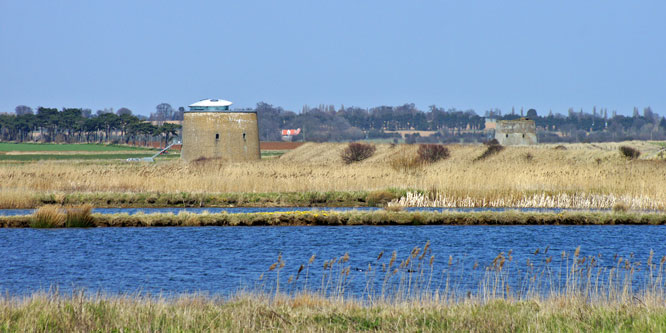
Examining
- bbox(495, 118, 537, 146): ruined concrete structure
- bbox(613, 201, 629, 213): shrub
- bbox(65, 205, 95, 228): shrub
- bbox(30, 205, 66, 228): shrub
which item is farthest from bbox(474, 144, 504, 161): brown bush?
bbox(30, 205, 66, 228): shrub

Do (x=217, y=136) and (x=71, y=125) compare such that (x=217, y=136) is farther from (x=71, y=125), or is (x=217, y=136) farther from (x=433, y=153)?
(x=71, y=125)

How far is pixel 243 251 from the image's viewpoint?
75.4 ft

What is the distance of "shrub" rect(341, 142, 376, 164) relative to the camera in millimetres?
73700

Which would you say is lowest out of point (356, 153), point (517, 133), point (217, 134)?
point (356, 153)

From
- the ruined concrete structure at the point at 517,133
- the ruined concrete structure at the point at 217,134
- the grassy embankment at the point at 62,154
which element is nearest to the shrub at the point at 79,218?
the ruined concrete structure at the point at 217,134

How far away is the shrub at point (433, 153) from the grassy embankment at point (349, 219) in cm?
3476

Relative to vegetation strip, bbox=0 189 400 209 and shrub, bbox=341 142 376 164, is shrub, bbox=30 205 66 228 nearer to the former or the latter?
vegetation strip, bbox=0 189 400 209

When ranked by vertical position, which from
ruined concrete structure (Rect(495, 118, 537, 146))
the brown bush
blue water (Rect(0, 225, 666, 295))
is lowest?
blue water (Rect(0, 225, 666, 295))

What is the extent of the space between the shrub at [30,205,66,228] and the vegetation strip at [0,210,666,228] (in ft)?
0.29

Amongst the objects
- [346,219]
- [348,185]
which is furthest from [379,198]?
[346,219]

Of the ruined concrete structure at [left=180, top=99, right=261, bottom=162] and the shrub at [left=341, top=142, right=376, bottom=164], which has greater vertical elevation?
Result: the ruined concrete structure at [left=180, top=99, right=261, bottom=162]

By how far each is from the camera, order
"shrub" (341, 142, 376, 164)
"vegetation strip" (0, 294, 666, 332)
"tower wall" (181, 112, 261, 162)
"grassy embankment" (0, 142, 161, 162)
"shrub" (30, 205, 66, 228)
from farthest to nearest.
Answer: "grassy embankment" (0, 142, 161, 162) → "shrub" (341, 142, 376, 164) → "tower wall" (181, 112, 261, 162) → "shrub" (30, 205, 66, 228) → "vegetation strip" (0, 294, 666, 332)

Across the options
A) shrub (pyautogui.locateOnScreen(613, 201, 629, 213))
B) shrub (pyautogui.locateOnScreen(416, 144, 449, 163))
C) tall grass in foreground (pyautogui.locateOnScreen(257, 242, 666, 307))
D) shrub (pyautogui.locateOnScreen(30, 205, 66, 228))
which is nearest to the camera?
tall grass in foreground (pyautogui.locateOnScreen(257, 242, 666, 307))

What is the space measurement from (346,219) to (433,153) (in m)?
39.4
